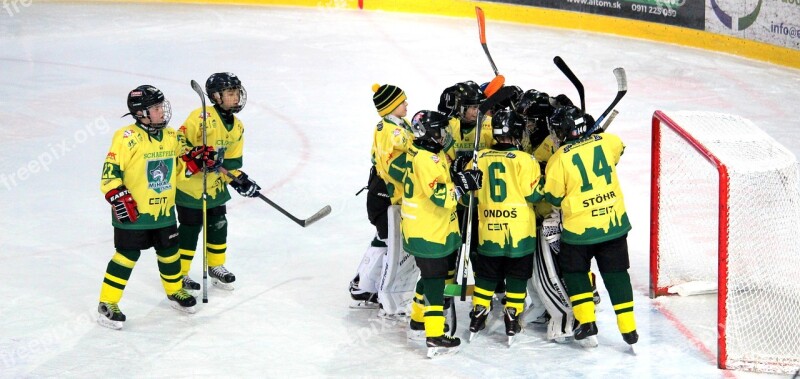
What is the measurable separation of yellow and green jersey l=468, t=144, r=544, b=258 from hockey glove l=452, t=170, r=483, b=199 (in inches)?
7.5

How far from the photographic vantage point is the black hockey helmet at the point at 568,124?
5.07 meters

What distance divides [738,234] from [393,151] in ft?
5.37

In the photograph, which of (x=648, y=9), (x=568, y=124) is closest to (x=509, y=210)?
(x=568, y=124)

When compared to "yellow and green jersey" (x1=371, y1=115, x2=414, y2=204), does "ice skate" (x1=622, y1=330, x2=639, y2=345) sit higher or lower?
lower

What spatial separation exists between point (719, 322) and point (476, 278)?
3.68 ft

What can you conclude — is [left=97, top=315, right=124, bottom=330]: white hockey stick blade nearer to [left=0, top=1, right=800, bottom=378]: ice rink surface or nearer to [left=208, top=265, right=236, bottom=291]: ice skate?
[left=0, top=1, right=800, bottom=378]: ice rink surface

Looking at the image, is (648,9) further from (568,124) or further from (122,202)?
(122,202)

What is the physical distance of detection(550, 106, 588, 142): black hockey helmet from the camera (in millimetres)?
5074

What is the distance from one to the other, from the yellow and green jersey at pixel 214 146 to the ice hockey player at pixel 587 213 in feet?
5.77

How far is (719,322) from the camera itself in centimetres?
509

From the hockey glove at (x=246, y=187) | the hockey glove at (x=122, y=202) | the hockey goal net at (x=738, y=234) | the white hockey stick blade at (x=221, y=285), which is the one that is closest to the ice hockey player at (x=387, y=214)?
the hockey glove at (x=246, y=187)

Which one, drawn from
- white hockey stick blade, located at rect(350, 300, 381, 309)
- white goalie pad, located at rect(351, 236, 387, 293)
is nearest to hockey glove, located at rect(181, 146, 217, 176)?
white goalie pad, located at rect(351, 236, 387, 293)

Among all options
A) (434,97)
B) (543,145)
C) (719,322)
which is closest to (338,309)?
(543,145)

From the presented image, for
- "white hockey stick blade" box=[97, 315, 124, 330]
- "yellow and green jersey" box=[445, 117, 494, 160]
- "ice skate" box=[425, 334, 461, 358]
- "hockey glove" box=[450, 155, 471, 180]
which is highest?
"yellow and green jersey" box=[445, 117, 494, 160]
